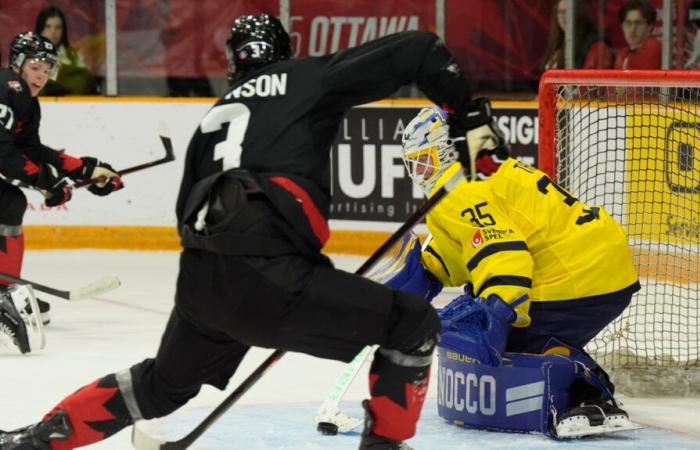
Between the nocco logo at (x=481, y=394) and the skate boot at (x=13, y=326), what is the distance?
6.07ft

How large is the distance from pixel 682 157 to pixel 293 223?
2662 millimetres

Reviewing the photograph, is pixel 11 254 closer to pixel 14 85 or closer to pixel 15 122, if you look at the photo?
pixel 15 122

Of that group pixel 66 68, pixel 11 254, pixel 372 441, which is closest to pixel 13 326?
pixel 11 254

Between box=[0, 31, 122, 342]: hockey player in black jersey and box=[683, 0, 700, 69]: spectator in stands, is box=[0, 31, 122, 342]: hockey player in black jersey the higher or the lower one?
the lower one

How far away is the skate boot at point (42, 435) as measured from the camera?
321 centimetres

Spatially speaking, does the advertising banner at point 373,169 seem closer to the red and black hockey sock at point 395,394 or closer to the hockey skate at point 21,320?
the hockey skate at point 21,320

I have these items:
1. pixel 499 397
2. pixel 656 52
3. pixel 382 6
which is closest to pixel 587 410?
pixel 499 397

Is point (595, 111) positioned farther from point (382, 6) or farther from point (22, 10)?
point (22, 10)

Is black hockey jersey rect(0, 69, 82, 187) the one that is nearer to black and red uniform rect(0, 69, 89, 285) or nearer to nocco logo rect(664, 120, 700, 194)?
black and red uniform rect(0, 69, 89, 285)

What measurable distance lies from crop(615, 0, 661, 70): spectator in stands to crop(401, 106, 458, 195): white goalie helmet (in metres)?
3.47

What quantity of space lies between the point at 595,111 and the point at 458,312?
138cm

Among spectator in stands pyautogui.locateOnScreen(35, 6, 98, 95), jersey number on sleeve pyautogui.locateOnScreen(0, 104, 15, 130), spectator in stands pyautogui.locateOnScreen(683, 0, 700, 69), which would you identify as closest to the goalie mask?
jersey number on sleeve pyautogui.locateOnScreen(0, 104, 15, 130)

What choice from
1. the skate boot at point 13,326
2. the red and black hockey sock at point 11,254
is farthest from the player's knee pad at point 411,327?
Result: the red and black hockey sock at point 11,254

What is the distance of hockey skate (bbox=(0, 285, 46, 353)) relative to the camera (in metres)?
5.31
